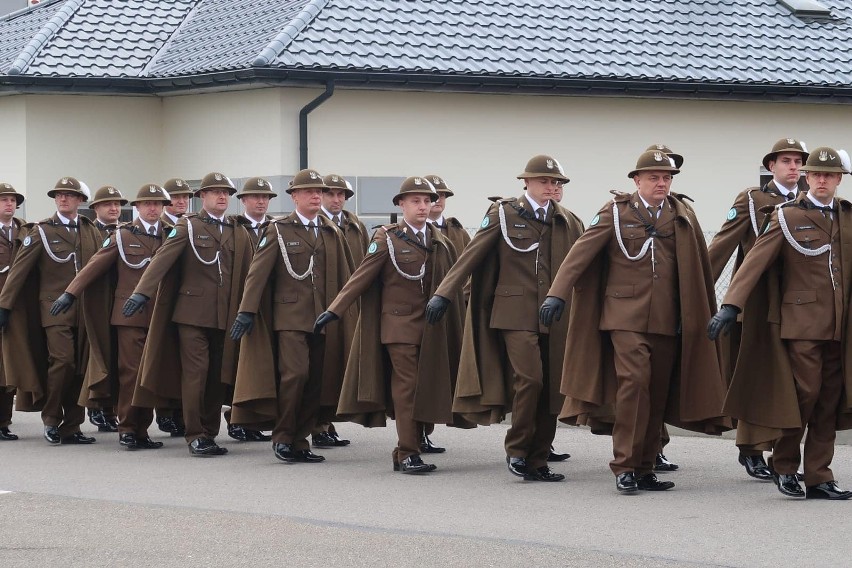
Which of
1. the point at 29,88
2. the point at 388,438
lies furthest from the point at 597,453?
the point at 29,88

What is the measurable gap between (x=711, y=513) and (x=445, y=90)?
11.7 metres

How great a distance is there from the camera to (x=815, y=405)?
9.70m

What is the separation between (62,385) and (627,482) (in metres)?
5.32

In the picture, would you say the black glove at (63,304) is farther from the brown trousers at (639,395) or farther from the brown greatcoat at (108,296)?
the brown trousers at (639,395)

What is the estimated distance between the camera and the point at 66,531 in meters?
8.91

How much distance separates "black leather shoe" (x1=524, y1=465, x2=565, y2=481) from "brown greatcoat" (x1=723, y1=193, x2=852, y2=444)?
4.66 feet

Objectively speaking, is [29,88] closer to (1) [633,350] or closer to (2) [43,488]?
(2) [43,488]

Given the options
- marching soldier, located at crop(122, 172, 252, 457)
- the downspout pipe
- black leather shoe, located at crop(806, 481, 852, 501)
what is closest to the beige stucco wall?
the downspout pipe

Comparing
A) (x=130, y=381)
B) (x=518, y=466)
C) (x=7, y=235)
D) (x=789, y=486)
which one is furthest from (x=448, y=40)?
(x=789, y=486)

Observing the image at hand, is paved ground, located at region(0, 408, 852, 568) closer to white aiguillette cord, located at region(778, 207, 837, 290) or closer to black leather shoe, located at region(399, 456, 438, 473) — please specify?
black leather shoe, located at region(399, 456, 438, 473)

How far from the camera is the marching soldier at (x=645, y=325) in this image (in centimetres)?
1002

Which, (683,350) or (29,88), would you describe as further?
(29,88)

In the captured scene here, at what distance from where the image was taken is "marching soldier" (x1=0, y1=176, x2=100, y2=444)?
13.4 m

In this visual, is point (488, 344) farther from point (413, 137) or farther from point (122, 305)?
point (413, 137)
